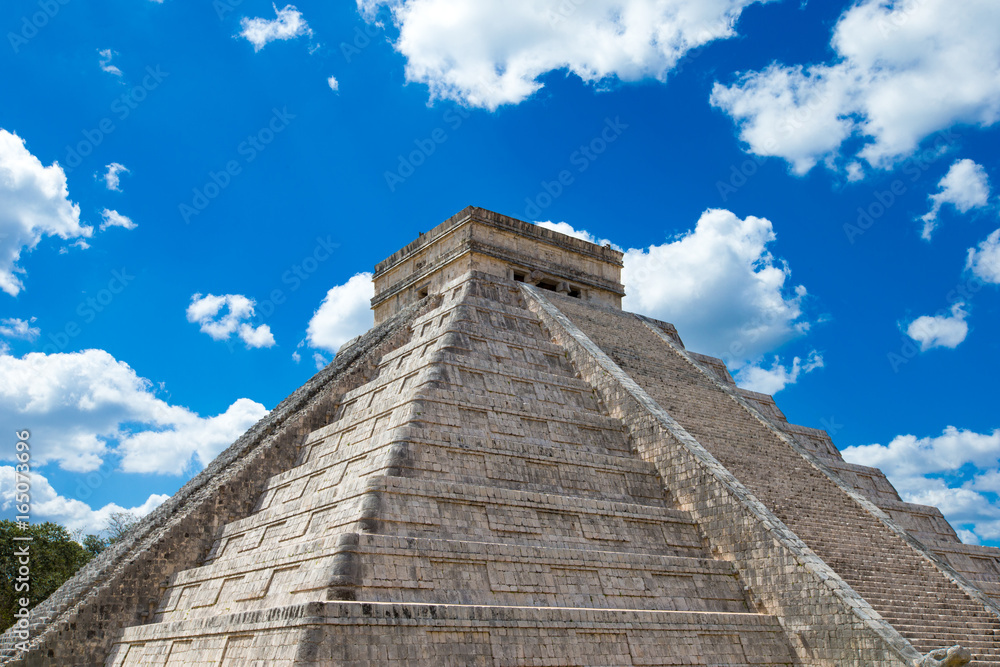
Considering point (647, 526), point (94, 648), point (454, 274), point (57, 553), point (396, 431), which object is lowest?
point (94, 648)

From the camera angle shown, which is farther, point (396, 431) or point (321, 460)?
point (321, 460)

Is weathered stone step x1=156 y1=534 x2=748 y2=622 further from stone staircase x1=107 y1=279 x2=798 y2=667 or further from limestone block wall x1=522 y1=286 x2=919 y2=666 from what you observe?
limestone block wall x1=522 y1=286 x2=919 y2=666

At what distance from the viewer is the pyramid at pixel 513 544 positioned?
8.68 metres

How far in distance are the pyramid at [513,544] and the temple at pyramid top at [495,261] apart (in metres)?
3.57

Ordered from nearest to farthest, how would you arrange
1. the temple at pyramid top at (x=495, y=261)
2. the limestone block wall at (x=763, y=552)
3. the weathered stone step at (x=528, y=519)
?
the limestone block wall at (x=763, y=552) → the weathered stone step at (x=528, y=519) → the temple at pyramid top at (x=495, y=261)

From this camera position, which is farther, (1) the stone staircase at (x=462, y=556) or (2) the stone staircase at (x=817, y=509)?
(2) the stone staircase at (x=817, y=509)

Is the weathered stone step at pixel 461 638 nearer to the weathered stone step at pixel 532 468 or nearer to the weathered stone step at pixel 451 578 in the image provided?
the weathered stone step at pixel 451 578

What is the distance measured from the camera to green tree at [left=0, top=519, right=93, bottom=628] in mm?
21672

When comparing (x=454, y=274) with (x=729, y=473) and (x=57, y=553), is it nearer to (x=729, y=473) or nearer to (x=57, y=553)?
(x=729, y=473)

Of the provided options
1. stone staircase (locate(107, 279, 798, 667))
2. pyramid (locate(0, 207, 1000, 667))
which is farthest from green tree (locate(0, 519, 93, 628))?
stone staircase (locate(107, 279, 798, 667))

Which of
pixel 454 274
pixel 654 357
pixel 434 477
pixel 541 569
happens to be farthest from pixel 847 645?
pixel 454 274

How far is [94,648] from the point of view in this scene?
35.6 feet

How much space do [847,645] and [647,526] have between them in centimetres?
286

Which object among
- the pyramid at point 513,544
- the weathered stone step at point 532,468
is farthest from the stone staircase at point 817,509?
the weathered stone step at point 532,468
